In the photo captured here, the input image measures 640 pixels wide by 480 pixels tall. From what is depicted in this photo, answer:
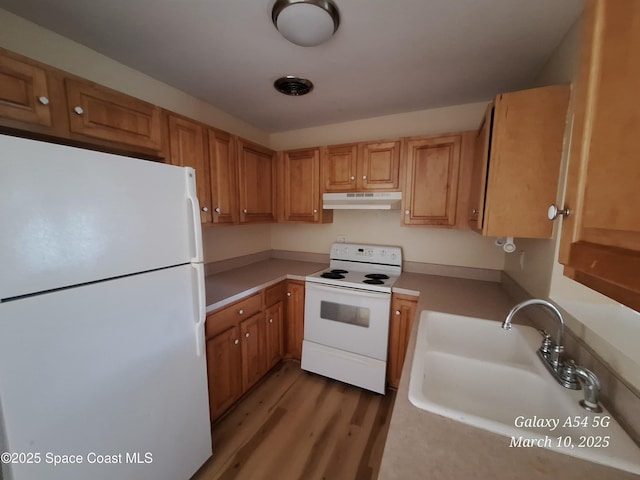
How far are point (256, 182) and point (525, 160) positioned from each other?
1.95 m

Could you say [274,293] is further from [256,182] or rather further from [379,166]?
[379,166]

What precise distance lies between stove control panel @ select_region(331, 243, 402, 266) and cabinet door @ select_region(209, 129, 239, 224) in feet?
3.55

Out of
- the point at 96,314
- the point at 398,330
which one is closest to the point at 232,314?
the point at 96,314

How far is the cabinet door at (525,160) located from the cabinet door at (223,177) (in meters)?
1.77

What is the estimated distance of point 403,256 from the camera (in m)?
2.39

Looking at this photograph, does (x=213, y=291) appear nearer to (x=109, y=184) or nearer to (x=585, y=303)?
(x=109, y=184)

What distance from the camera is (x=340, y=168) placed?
2266 millimetres

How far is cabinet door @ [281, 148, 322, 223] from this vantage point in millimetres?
2367

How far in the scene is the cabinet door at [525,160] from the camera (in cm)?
112

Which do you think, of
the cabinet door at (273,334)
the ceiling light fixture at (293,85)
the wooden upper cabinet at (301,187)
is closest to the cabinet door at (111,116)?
the ceiling light fixture at (293,85)

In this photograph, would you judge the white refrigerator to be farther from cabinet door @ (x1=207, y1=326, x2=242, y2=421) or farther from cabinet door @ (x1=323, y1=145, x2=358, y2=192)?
cabinet door @ (x1=323, y1=145, x2=358, y2=192)

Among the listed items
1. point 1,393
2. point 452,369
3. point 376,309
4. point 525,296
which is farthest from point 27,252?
point 525,296

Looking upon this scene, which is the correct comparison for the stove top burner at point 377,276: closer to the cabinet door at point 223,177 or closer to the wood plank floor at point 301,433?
the wood plank floor at point 301,433

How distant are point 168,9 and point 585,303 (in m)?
2.26
